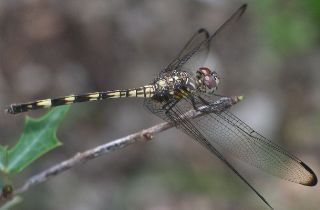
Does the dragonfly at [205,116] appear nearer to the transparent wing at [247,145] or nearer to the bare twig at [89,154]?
the transparent wing at [247,145]

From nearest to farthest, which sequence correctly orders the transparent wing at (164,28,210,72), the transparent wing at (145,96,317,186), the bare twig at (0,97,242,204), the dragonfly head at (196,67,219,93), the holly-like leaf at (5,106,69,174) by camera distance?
1. the bare twig at (0,97,242,204)
2. the holly-like leaf at (5,106,69,174)
3. the transparent wing at (145,96,317,186)
4. the dragonfly head at (196,67,219,93)
5. the transparent wing at (164,28,210,72)

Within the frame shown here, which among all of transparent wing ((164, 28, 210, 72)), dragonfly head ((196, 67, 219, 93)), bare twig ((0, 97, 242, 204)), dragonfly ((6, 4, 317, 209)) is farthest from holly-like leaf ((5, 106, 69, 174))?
transparent wing ((164, 28, 210, 72))

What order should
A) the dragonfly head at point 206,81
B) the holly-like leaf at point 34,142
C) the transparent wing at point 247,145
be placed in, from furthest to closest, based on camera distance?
the dragonfly head at point 206,81 → the transparent wing at point 247,145 → the holly-like leaf at point 34,142

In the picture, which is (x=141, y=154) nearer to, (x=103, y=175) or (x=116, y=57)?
(x=103, y=175)

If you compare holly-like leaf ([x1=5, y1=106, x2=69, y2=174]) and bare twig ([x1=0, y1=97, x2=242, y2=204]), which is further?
→ holly-like leaf ([x1=5, y1=106, x2=69, y2=174])

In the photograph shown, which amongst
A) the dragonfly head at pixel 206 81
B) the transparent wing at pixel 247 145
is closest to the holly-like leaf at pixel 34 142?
the transparent wing at pixel 247 145

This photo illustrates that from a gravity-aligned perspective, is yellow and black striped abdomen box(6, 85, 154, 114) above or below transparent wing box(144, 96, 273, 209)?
below

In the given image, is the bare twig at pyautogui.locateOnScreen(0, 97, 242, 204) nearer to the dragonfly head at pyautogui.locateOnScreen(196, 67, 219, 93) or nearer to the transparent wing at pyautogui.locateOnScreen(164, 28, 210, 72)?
the dragonfly head at pyautogui.locateOnScreen(196, 67, 219, 93)

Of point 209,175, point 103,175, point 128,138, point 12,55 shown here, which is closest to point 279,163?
point 128,138

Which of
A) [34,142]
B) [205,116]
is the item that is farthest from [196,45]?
[34,142]
